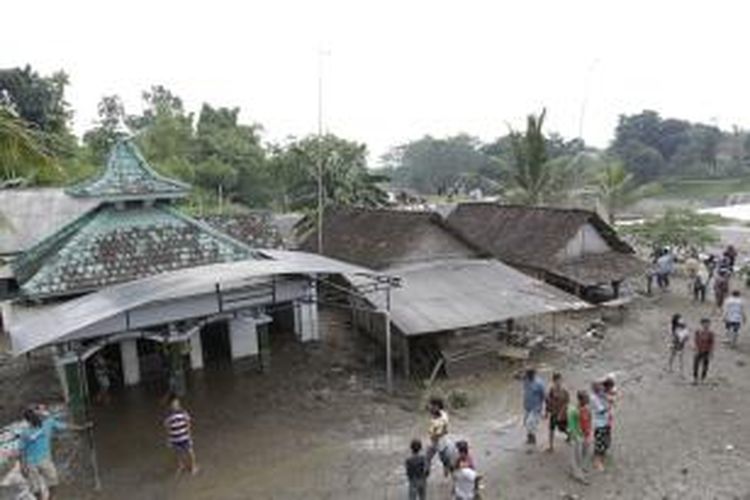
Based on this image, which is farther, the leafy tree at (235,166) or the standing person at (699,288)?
the leafy tree at (235,166)

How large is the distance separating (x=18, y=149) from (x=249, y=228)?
12.3 m

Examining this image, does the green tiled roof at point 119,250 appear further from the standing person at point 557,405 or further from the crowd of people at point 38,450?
the standing person at point 557,405

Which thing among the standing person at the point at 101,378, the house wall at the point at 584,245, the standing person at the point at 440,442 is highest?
the house wall at the point at 584,245

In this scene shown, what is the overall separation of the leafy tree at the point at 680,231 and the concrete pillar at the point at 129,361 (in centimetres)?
2056

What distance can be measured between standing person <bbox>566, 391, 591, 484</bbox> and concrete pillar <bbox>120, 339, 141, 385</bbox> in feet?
33.8

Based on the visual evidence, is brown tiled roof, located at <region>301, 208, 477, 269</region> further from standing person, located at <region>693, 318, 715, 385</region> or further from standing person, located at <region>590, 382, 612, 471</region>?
standing person, located at <region>590, 382, 612, 471</region>

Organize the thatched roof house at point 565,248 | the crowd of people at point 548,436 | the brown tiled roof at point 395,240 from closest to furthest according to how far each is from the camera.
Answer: the crowd of people at point 548,436, the brown tiled roof at point 395,240, the thatched roof house at point 565,248

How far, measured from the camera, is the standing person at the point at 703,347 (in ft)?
46.7

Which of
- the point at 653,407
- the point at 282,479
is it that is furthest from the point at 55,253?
the point at 653,407

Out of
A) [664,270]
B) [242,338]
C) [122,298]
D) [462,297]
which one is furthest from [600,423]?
[664,270]

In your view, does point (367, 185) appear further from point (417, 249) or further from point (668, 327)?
point (668, 327)

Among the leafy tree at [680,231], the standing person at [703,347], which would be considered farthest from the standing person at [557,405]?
the leafy tree at [680,231]

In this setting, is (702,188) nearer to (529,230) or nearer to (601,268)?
(529,230)

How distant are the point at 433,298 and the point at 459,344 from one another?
130cm
